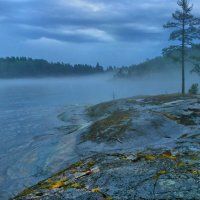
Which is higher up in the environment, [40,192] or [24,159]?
[40,192]

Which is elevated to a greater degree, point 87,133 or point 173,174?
point 173,174

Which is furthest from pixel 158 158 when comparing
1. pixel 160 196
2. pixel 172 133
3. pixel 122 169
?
pixel 172 133

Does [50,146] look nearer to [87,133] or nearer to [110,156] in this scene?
[87,133]

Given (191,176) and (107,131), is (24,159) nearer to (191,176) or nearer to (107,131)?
(107,131)

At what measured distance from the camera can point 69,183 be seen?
9406 mm

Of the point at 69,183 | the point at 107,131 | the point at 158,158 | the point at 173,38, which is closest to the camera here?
the point at 69,183


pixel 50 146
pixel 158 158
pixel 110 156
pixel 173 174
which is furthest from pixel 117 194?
pixel 50 146

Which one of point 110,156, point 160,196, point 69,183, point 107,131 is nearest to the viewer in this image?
point 160,196

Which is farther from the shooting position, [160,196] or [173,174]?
[173,174]

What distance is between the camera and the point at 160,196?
8.06 m

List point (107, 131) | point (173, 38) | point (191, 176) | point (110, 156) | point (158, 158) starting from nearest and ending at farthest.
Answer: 1. point (191, 176)
2. point (158, 158)
3. point (110, 156)
4. point (107, 131)
5. point (173, 38)

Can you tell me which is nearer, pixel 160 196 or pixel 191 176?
pixel 160 196

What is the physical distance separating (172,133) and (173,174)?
1349 cm

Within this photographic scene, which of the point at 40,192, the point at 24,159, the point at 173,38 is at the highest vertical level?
the point at 173,38
